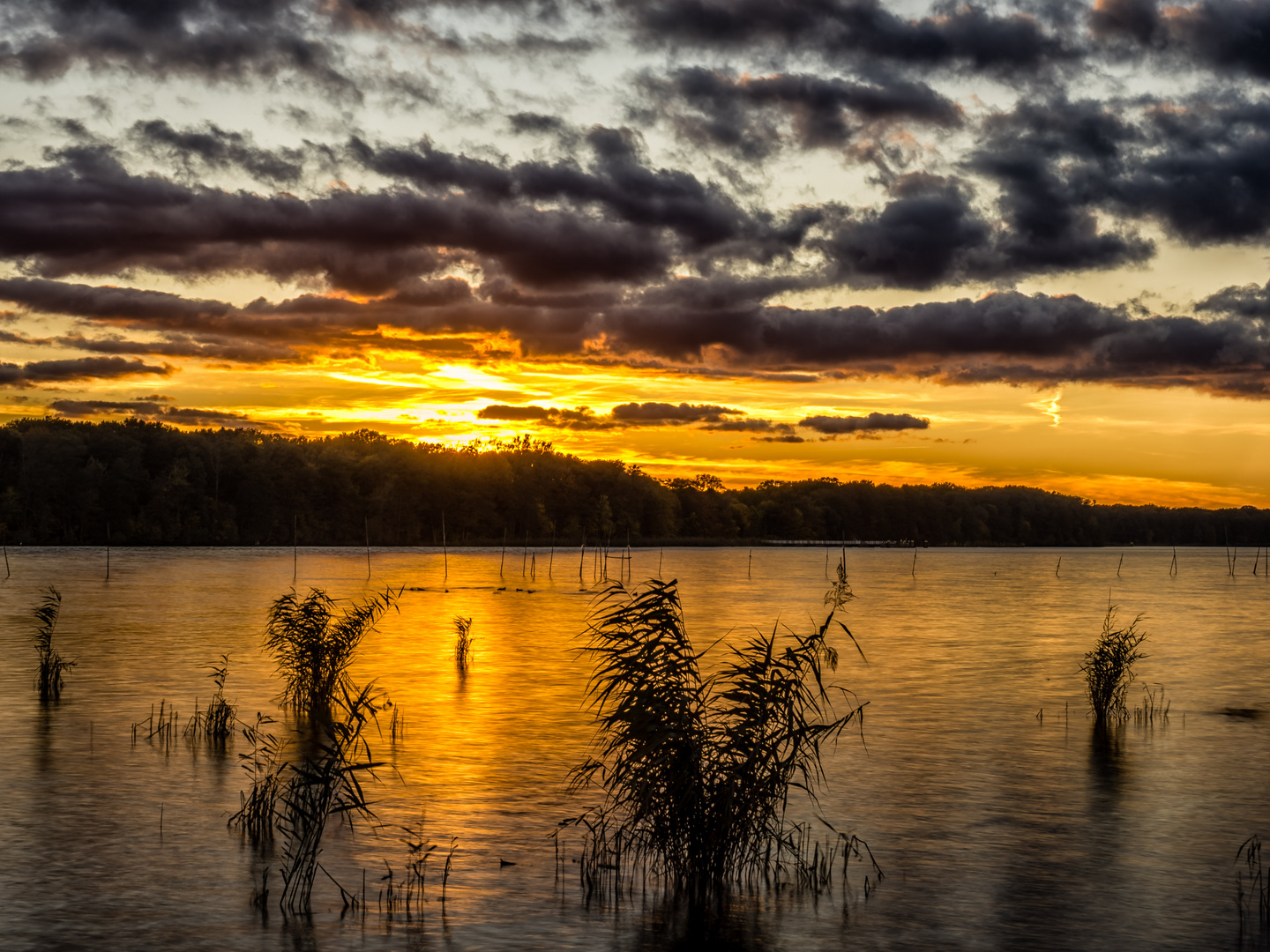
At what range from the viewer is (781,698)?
16.7 metres

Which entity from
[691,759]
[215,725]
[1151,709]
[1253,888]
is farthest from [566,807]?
[1151,709]

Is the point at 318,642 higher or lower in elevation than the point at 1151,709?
higher

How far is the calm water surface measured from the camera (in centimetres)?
1553

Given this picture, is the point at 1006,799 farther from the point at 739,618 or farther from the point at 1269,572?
the point at 1269,572

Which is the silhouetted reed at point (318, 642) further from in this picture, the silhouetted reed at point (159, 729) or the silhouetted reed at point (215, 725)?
the silhouetted reed at point (159, 729)

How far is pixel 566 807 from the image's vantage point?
890 inches

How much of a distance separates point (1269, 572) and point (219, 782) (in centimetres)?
20286

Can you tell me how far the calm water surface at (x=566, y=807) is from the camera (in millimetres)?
15531

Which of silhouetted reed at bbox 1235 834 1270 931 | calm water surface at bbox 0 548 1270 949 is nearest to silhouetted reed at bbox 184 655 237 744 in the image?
calm water surface at bbox 0 548 1270 949

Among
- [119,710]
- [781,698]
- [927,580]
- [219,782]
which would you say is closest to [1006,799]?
[781,698]

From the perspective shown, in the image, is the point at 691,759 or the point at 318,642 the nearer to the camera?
the point at 691,759

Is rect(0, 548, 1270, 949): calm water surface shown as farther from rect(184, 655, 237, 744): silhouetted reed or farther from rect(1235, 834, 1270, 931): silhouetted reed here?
rect(184, 655, 237, 744): silhouetted reed

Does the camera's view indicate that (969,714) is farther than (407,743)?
Yes

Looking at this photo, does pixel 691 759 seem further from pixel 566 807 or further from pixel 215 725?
pixel 215 725
